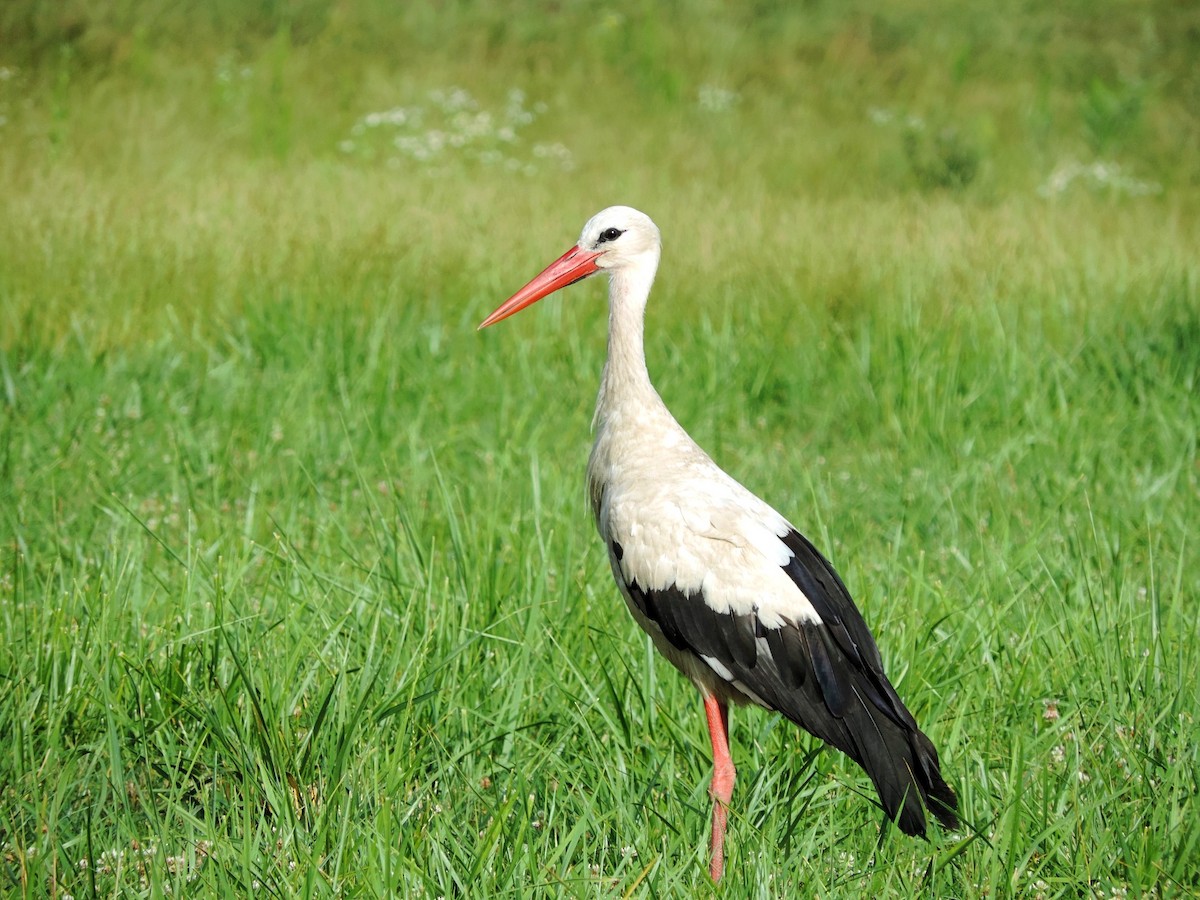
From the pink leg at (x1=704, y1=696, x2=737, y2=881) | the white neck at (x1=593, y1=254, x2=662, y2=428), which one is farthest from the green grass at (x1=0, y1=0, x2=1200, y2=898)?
the white neck at (x1=593, y1=254, x2=662, y2=428)

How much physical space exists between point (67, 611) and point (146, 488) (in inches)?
52.3

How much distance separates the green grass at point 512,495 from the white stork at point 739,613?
0.13m

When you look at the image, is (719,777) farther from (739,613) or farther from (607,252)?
(607,252)

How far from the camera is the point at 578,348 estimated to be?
5844mm

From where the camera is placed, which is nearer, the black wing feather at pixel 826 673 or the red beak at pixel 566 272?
the black wing feather at pixel 826 673

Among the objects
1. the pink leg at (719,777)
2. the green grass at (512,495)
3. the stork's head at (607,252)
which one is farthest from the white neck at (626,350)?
the pink leg at (719,777)

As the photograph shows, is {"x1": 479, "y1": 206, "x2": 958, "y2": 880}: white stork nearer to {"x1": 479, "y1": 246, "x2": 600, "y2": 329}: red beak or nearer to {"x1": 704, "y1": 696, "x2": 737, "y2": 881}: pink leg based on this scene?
{"x1": 704, "y1": 696, "x2": 737, "y2": 881}: pink leg

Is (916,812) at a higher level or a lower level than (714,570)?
lower

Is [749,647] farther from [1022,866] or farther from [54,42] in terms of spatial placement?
[54,42]

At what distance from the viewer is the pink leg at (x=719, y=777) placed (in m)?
2.34

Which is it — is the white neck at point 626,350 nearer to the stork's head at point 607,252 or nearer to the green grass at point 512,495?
the stork's head at point 607,252

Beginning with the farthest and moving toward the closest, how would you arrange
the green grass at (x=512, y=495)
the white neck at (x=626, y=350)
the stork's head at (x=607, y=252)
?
1. the stork's head at (x=607, y=252)
2. the white neck at (x=626, y=350)
3. the green grass at (x=512, y=495)

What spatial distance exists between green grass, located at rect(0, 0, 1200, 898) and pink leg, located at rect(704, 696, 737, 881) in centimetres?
6

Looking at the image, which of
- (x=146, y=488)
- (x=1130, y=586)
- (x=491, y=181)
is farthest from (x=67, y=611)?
(x=491, y=181)
